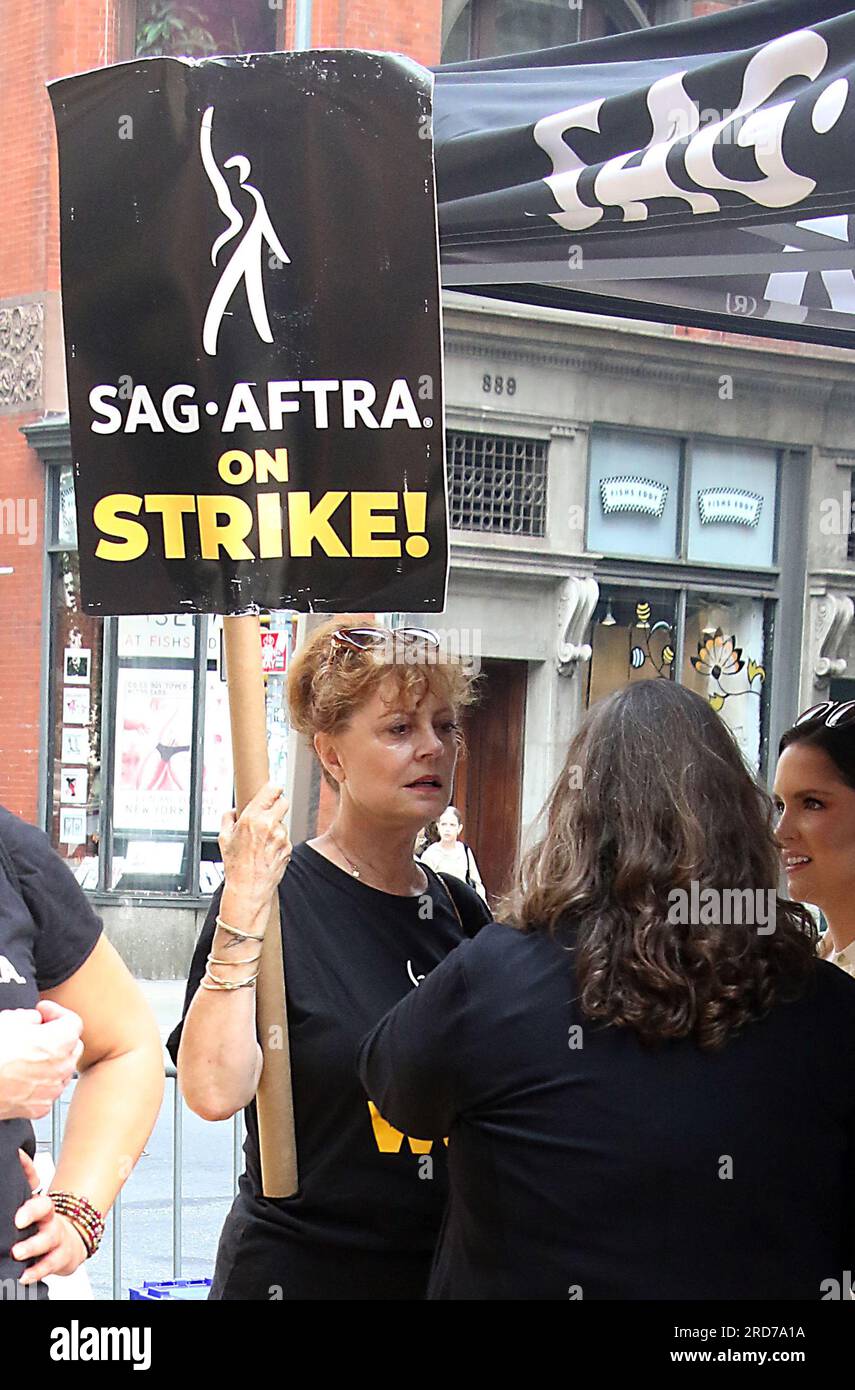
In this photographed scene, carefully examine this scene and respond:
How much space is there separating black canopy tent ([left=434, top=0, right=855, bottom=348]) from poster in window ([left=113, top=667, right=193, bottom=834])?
37.8 feet

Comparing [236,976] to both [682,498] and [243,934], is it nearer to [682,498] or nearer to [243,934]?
[243,934]

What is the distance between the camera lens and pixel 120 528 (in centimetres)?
308

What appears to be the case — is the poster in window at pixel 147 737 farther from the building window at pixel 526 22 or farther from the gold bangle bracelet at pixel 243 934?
the gold bangle bracelet at pixel 243 934

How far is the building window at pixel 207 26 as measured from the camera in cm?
1543

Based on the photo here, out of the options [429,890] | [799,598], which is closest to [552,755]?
[799,598]

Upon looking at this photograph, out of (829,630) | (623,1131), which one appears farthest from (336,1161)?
(829,630)

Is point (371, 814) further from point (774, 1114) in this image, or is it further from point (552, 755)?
point (552, 755)

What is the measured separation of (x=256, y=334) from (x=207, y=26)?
13.5 m

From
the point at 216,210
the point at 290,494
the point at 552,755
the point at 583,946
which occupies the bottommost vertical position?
the point at 552,755

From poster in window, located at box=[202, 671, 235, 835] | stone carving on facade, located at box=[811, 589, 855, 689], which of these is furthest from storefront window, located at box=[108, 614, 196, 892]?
stone carving on facade, located at box=[811, 589, 855, 689]

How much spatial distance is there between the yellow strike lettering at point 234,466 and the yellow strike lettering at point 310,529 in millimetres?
92

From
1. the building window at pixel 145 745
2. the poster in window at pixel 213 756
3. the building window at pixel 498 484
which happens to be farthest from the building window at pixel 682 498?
the poster in window at pixel 213 756

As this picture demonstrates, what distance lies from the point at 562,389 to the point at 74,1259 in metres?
13.4

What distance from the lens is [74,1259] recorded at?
96.4 inches
